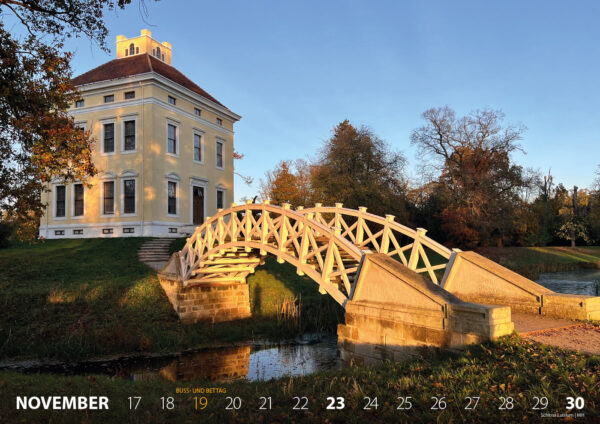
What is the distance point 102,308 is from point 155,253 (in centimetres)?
740

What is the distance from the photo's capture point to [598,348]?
6504mm

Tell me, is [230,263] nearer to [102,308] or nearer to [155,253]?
[102,308]

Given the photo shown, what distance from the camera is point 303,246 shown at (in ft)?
37.1

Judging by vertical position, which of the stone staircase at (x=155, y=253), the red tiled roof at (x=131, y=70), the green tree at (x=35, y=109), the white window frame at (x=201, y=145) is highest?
the red tiled roof at (x=131, y=70)

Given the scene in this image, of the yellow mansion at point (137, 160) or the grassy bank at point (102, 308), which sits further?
the yellow mansion at point (137, 160)

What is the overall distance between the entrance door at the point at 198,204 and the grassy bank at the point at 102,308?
7.79 m

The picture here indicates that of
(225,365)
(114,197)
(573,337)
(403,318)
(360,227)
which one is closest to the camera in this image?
(573,337)

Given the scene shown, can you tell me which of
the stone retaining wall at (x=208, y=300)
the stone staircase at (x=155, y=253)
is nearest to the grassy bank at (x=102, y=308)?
the stone retaining wall at (x=208, y=300)

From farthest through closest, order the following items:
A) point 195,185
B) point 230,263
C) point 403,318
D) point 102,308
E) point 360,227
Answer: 1. point 195,185
2. point 230,263
3. point 102,308
4. point 360,227
5. point 403,318

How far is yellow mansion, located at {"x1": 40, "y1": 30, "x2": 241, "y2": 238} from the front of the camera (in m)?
26.7

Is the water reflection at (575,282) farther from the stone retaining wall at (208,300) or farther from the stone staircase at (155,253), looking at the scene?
the stone staircase at (155,253)

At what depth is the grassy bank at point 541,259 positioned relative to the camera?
31625 millimetres

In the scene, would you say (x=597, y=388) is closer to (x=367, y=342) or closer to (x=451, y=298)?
(x=451, y=298)

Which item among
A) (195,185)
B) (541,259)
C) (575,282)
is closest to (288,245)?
(195,185)
